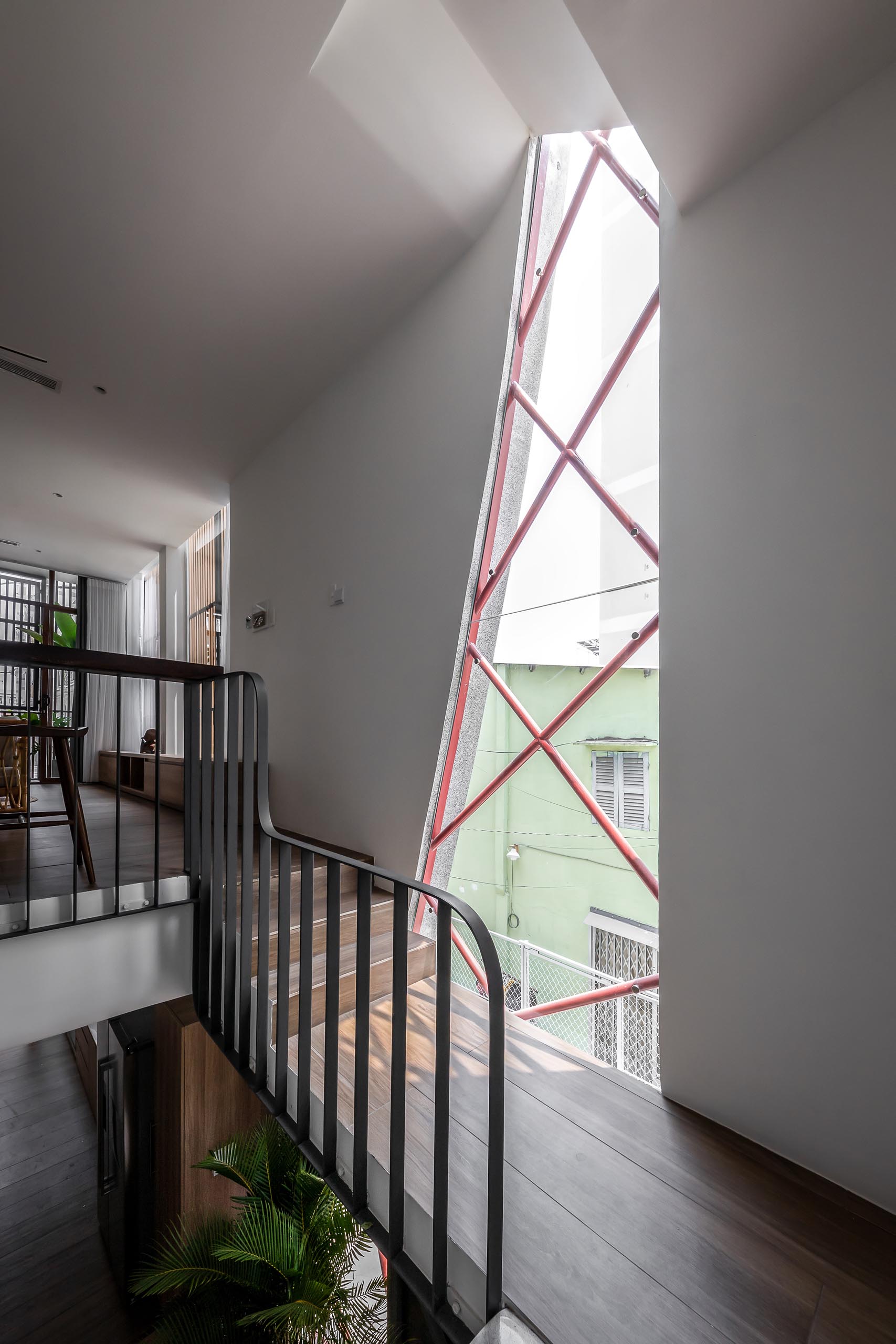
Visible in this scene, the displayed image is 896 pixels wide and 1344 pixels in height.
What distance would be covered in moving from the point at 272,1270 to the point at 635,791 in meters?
1.97

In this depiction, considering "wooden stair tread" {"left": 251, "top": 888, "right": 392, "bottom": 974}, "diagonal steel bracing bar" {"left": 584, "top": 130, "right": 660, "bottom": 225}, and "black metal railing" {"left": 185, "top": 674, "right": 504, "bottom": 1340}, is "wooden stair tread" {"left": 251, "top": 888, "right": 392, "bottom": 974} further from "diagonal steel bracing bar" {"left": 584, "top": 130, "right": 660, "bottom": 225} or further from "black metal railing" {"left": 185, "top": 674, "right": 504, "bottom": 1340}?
"diagonal steel bracing bar" {"left": 584, "top": 130, "right": 660, "bottom": 225}

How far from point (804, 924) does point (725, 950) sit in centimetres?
22

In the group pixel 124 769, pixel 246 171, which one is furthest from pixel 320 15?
pixel 124 769

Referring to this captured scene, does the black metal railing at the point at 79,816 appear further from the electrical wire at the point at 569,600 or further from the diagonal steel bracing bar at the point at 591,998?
the diagonal steel bracing bar at the point at 591,998

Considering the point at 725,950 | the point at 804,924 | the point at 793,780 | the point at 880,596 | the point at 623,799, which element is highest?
→ the point at 880,596

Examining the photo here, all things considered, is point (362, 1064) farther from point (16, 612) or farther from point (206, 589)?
point (16, 612)

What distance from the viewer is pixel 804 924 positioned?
143 centimetres

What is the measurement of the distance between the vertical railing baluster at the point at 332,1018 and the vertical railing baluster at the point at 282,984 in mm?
153

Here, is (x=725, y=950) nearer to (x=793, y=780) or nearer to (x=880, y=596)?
(x=793, y=780)

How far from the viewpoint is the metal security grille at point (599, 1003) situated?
1.85m

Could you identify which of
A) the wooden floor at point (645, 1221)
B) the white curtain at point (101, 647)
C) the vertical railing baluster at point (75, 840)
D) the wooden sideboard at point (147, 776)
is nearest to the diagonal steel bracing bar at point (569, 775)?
the wooden floor at point (645, 1221)

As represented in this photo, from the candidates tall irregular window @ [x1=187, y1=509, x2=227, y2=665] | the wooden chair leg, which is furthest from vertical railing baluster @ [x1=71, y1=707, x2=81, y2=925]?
tall irregular window @ [x1=187, y1=509, x2=227, y2=665]

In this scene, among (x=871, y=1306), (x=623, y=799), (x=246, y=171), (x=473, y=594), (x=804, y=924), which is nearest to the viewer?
(x=871, y=1306)

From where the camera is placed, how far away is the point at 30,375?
3.60 meters
